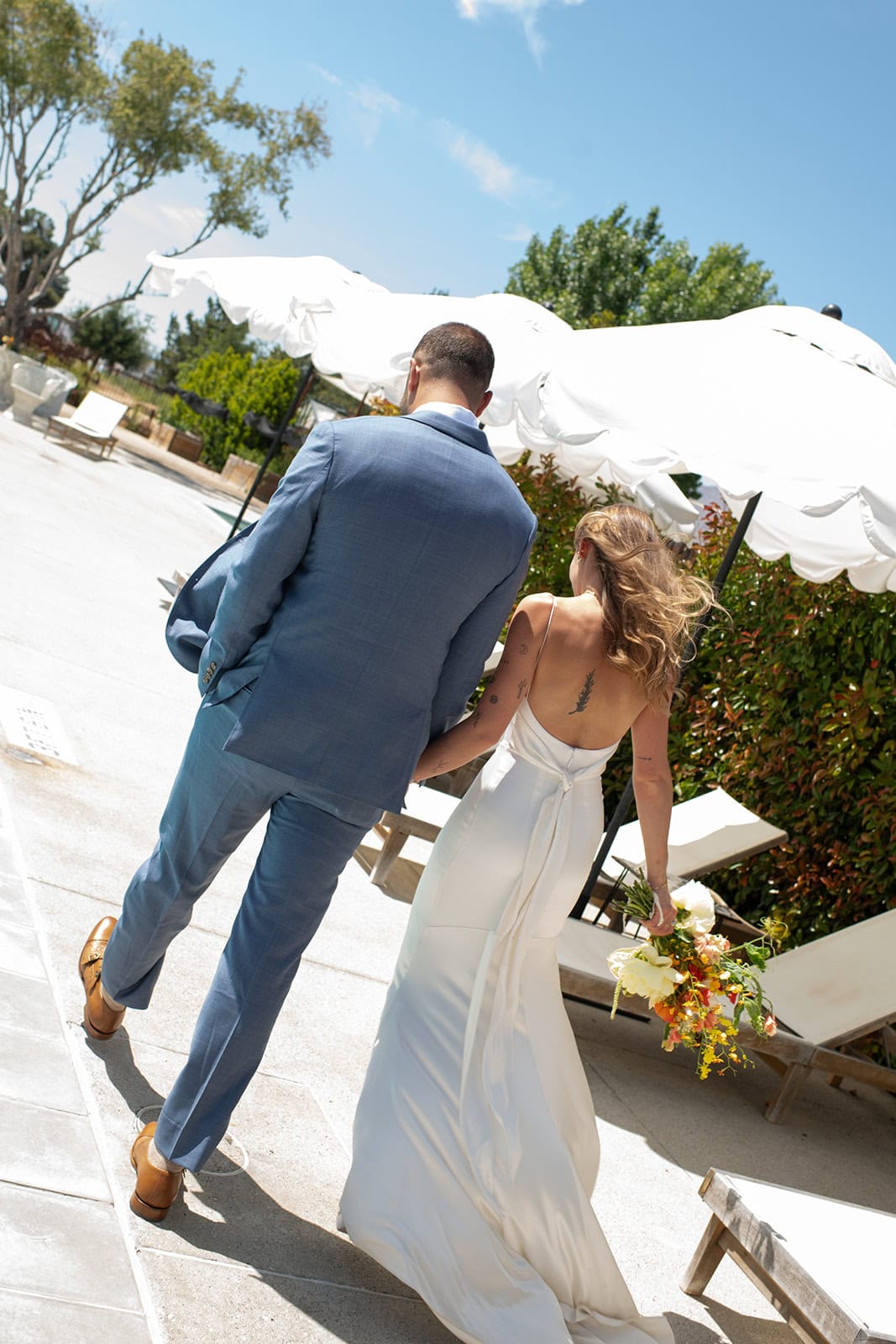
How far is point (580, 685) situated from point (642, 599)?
0.97 ft

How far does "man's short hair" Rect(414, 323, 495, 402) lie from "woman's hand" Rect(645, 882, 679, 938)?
60.6 inches

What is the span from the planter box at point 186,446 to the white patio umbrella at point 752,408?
22916mm

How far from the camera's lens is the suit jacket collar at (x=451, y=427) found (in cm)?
280

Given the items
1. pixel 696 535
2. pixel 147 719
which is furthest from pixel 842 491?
pixel 696 535

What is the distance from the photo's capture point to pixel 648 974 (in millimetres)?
3414

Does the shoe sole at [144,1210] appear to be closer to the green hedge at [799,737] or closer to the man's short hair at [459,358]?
the man's short hair at [459,358]

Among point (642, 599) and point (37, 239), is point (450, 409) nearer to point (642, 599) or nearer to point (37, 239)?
point (642, 599)

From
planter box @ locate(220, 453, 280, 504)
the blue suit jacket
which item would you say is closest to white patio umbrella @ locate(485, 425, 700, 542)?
the blue suit jacket

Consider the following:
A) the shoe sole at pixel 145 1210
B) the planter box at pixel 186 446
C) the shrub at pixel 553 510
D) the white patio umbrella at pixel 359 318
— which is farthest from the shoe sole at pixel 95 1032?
the planter box at pixel 186 446

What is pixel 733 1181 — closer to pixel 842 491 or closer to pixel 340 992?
pixel 340 992

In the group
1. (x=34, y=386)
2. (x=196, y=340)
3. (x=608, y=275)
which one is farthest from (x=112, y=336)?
(x=34, y=386)

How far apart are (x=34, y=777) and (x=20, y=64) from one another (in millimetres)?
22866

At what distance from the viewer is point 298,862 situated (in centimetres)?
275

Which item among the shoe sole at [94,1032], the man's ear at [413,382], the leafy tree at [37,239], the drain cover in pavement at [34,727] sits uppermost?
the leafy tree at [37,239]
